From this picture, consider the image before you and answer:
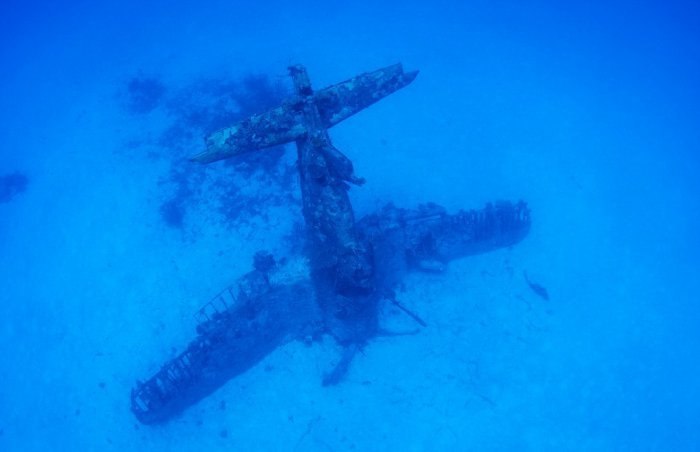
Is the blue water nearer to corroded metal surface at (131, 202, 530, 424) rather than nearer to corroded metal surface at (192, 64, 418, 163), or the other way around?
corroded metal surface at (131, 202, 530, 424)

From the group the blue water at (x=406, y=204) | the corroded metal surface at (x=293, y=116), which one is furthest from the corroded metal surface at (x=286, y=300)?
the corroded metal surface at (x=293, y=116)

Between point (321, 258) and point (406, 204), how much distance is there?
7149 millimetres

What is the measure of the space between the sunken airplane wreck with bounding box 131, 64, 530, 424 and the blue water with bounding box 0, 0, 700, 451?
3.05 feet

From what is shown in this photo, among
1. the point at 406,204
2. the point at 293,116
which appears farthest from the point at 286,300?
the point at 406,204

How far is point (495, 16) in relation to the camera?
26219 millimetres

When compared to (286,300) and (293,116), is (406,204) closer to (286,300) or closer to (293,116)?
(286,300)

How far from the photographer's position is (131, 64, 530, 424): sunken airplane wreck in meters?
9.04

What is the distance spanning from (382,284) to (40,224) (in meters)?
17.3

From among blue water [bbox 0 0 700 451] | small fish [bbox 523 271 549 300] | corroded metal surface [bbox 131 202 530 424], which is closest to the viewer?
corroded metal surface [bbox 131 202 530 424]

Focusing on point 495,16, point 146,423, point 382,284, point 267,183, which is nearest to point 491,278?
point 382,284

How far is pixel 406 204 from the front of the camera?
55.1 ft

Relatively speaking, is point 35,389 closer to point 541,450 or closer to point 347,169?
point 347,169

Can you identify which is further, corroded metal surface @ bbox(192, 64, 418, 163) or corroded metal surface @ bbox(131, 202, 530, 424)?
corroded metal surface @ bbox(131, 202, 530, 424)

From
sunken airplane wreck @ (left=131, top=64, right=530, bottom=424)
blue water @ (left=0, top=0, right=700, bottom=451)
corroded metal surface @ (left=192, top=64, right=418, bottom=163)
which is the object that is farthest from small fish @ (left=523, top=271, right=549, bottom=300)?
corroded metal surface @ (left=192, top=64, right=418, bottom=163)
